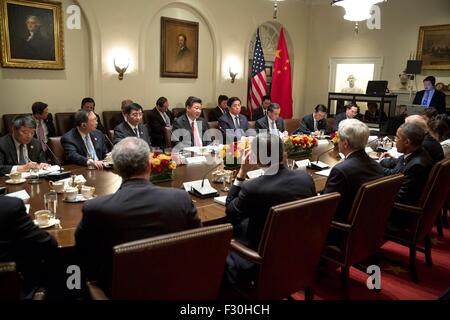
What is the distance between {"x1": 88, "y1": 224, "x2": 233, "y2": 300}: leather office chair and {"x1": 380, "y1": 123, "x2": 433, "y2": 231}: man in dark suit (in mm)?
1789

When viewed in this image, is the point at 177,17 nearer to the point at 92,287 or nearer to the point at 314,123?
the point at 314,123

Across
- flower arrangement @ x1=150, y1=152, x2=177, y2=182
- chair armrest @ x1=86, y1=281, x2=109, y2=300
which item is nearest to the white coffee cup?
flower arrangement @ x1=150, y1=152, x2=177, y2=182

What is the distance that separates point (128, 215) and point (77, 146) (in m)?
2.42

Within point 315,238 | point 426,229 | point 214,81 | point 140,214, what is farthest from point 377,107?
point 140,214

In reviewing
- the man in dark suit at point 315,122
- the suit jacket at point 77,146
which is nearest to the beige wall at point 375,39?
the man in dark suit at point 315,122

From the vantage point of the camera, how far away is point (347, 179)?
2404 mm

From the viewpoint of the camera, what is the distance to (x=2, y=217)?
4.99ft

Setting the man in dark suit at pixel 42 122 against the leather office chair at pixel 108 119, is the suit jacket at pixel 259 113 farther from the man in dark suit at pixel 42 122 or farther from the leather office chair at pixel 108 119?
the man in dark suit at pixel 42 122

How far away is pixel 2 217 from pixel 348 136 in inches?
79.0

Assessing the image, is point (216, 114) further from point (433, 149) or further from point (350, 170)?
point (350, 170)

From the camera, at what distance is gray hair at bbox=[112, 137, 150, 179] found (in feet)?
5.61

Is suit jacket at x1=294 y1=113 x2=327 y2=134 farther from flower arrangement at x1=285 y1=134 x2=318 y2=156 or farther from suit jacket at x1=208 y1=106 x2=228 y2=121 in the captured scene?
flower arrangement at x1=285 y1=134 x2=318 y2=156
